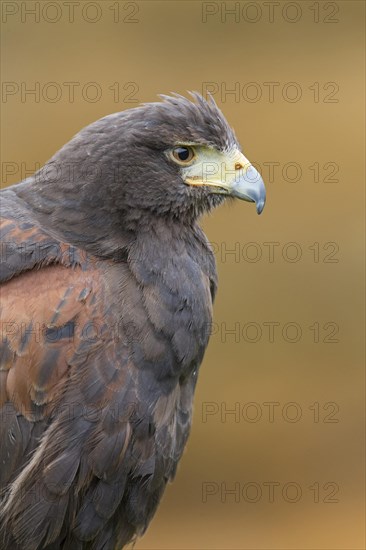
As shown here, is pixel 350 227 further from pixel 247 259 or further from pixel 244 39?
pixel 244 39

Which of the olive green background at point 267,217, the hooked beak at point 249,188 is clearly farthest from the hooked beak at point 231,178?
the olive green background at point 267,217

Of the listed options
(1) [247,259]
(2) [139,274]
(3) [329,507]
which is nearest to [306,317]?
(1) [247,259]

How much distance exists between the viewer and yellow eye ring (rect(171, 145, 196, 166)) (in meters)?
4.23

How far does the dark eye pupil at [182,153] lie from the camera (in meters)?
4.24

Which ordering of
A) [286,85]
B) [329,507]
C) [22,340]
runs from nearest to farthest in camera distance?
[22,340] < [286,85] < [329,507]

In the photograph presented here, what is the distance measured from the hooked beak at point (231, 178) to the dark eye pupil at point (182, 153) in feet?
0.18

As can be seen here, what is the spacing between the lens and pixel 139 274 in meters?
4.16

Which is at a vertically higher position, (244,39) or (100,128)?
(244,39)

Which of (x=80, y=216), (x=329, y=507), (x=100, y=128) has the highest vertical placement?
(x=100, y=128)

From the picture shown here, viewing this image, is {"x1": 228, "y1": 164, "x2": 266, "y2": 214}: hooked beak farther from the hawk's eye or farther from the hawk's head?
the hawk's eye

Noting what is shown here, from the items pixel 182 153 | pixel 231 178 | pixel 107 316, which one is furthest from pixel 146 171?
pixel 107 316

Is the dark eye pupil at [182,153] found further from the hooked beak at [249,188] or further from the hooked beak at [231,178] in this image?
the hooked beak at [249,188]

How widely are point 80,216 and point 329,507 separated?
3.69 m

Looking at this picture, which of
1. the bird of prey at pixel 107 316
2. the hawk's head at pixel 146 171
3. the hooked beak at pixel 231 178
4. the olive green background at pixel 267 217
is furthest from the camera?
the olive green background at pixel 267 217
